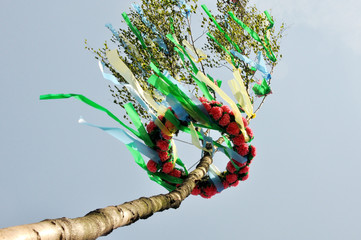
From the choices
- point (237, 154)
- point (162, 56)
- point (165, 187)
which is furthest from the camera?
point (162, 56)

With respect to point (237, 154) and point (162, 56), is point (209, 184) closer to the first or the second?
point (237, 154)

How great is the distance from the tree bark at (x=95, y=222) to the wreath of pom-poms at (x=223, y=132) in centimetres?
105

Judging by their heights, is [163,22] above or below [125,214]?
above

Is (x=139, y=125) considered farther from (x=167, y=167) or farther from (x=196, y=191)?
(x=196, y=191)

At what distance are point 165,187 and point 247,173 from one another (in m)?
1.39

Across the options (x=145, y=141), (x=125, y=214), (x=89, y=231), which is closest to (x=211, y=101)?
(x=145, y=141)

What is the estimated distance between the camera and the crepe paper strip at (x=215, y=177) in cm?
467

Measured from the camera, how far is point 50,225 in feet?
4.45

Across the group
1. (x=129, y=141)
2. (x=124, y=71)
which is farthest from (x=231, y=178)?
(x=124, y=71)

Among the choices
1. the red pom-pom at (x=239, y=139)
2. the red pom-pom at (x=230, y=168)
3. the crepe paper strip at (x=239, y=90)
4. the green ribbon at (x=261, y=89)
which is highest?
the green ribbon at (x=261, y=89)

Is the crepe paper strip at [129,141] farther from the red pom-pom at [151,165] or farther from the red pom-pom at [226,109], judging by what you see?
the red pom-pom at [226,109]

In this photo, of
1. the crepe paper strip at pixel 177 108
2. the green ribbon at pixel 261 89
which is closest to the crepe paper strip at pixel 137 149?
the crepe paper strip at pixel 177 108

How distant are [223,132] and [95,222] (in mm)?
2592

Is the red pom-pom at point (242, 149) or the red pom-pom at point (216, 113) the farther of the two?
the red pom-pom at point (242, 149)
